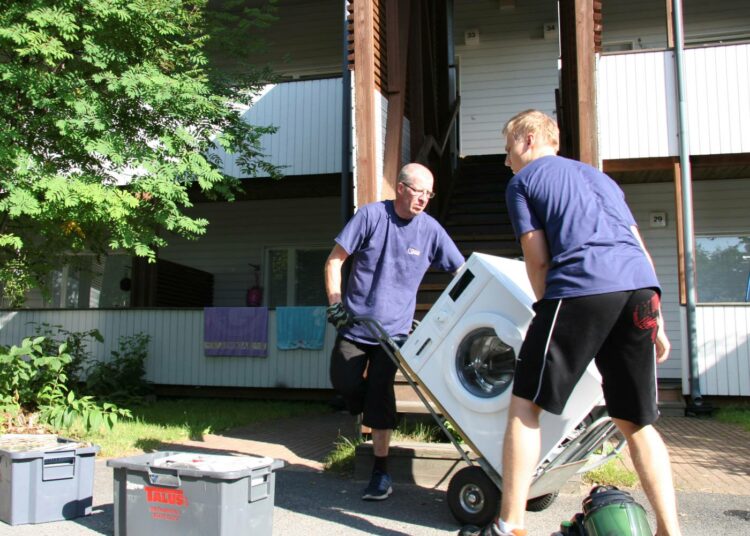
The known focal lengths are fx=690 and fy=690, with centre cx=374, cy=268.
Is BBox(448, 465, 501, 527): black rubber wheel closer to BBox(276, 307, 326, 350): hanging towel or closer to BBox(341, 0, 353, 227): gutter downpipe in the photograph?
BBox(341, 0, 353, 227): gutter downpipe

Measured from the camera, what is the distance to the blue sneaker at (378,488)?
12.7 feet

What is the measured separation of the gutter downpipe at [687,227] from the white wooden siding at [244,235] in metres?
5.58

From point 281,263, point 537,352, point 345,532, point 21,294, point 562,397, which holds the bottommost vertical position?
point 345,532

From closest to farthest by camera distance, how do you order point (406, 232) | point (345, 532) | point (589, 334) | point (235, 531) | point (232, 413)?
point (589, 334) → point (235, 531) → point (345, 532) → point (406, 232) → point (232, 413)

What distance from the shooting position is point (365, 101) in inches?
228

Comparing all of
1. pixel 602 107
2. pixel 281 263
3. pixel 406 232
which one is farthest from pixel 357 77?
pixel 281 263

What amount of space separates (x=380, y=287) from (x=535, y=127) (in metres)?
1.38

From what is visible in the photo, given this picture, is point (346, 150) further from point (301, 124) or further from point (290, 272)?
point (290, 272)

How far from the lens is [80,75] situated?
595cm

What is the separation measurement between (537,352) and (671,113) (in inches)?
256

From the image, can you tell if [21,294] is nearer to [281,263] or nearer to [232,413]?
[232,413]

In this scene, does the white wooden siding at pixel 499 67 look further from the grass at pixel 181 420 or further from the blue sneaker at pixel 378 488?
the blue sneaker at pixel 378 488

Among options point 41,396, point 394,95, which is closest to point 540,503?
point 394,95

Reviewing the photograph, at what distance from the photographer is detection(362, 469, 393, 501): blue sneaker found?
12.7 feet
